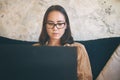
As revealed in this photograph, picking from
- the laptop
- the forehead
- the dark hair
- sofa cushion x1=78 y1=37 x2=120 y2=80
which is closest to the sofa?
sofa cushion x1=78 y1=37 x2=120 y2=80

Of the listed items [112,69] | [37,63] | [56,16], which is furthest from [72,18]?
[37,63]

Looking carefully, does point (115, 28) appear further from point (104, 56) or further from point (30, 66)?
point (30, 66)

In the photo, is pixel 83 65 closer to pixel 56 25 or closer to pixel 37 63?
pixel 56 25

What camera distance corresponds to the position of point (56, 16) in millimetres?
1552

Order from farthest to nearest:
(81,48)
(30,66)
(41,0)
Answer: (41,0) → (81,48) → (30,66)

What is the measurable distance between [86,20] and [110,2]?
8.8 inches

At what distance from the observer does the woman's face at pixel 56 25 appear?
1533 mm

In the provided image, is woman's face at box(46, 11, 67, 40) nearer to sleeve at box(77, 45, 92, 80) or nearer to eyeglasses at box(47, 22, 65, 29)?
eyeglasses at box(47, 22, 65, 29)

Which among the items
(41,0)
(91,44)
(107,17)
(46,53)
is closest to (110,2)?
(107,17)

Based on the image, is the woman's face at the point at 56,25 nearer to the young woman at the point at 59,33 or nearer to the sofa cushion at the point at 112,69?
the young woman at the point at 59,33

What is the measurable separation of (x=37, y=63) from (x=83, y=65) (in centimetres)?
58

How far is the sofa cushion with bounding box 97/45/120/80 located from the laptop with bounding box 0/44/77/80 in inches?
19.7

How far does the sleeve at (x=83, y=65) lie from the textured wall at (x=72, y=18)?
12cm

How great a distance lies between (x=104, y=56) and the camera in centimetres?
154
